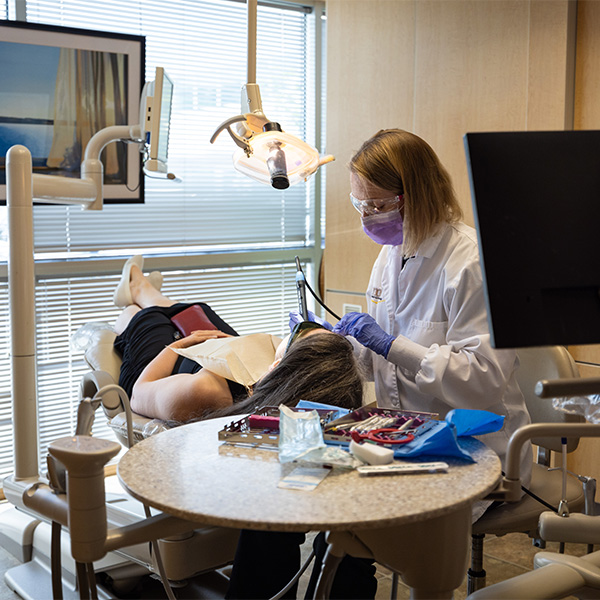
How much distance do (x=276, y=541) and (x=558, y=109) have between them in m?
1.73

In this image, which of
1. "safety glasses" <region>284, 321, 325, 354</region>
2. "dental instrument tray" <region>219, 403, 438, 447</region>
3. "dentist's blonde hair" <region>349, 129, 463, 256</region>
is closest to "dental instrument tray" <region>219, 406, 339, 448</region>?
"dental instrument tray" <region>219, 403, 438, 447</region>

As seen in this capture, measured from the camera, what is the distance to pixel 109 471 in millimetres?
3129


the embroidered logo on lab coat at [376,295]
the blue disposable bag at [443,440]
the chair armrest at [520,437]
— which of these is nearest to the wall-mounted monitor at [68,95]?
the embroidered logo on lab coat at [376,295]

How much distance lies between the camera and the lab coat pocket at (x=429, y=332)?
68.3 inches

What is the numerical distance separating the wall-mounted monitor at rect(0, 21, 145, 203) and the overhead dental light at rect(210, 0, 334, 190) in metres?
1.47

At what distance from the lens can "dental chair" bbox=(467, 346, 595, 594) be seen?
1492 mm

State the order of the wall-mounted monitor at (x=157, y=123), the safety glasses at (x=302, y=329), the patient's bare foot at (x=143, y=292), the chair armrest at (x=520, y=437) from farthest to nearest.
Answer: the patient's bare foot at (x=143, y=292)
the wall-mounted monitor at (x=157, y=123)
the safety glasses at (x=302, y=329)
the chair armrest at (x=520, y=437)

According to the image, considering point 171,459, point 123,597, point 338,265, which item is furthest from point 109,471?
point 171,459

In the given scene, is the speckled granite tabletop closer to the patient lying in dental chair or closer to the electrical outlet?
the patient lying in dental chair

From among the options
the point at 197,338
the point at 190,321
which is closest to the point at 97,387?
the point at 197,338

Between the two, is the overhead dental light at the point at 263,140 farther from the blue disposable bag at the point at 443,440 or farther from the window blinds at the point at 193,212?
the window blinds at the point at 193,212

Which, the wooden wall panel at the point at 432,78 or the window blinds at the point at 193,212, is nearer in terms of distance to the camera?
the wooden wall panel at the point at 432,78

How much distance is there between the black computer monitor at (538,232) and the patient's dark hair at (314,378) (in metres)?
0.81

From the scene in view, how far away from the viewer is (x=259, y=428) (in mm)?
1260
